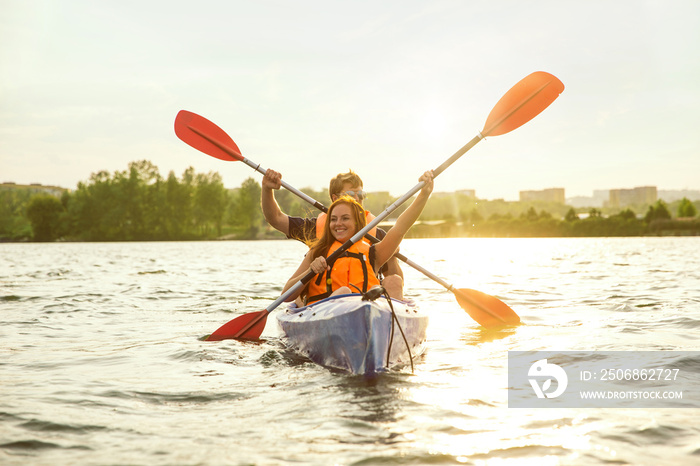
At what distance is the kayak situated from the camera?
13.9 feet

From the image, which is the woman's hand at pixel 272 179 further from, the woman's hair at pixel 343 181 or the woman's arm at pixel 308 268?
the woman's arm at pixel 308 268

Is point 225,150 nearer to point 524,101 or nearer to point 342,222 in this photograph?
point 342,222

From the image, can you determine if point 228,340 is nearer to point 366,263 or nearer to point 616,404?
point 366,263

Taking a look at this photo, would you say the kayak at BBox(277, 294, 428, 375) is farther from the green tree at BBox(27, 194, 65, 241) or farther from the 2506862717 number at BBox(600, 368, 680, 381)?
the green tree at BBox(27, 194, 65, 241)

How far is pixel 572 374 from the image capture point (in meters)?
4.76

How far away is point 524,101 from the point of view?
21.6ft

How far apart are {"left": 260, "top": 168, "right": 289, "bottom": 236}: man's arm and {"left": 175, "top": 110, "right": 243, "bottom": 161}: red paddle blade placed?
4.01ft

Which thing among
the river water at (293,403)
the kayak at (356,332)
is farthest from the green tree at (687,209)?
the kayak at (356,332)

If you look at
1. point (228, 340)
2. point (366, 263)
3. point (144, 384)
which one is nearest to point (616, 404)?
point (366, 263)

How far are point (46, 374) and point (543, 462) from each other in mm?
4123

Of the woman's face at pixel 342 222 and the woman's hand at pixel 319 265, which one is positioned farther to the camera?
the woman's face at pixel 342 222

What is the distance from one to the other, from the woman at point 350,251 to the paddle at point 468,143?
13 centimetres

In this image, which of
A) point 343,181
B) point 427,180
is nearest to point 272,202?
point 343,181

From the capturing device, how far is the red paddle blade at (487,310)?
7.51 m
